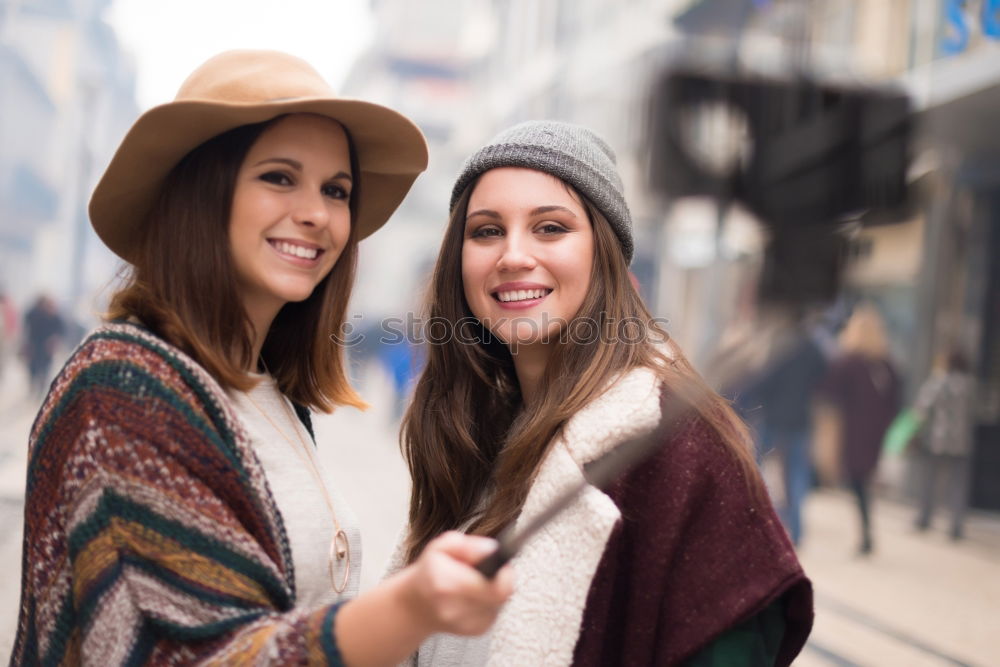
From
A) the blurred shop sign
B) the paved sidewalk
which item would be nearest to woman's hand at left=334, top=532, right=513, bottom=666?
the paved sidewalk

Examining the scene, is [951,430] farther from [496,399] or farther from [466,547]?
[466,547]

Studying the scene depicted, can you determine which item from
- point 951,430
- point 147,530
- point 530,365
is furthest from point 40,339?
point 147,530

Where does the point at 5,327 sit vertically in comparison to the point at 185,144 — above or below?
below

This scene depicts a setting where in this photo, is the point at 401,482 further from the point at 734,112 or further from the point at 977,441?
the point at 734,112

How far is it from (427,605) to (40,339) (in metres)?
12.0

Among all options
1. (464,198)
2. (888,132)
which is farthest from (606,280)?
(888,132)

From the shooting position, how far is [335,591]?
1.69 m

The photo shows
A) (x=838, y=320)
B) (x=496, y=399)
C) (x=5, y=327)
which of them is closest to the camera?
(x=838, y=320)

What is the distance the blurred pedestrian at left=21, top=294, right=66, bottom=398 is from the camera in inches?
445

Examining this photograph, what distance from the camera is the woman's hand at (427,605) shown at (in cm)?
101

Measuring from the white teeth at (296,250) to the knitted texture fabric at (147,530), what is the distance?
36 centimetres

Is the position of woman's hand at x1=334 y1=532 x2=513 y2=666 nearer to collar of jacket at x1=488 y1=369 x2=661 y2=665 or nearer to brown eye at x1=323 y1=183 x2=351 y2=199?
collar of jacket at x1=488 y1=369 x2=661 y2=665

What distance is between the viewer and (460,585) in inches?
39.4

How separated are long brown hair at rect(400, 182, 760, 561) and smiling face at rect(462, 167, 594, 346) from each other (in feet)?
0.15
